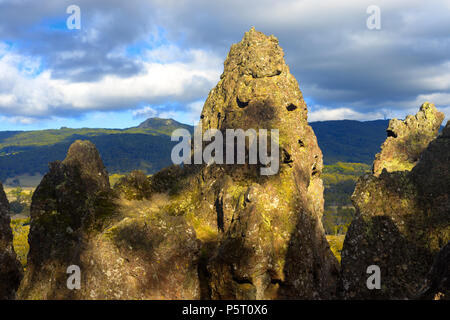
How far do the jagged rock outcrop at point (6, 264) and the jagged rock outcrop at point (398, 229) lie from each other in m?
22.0

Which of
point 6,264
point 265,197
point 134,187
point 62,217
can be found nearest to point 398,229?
point 265,197

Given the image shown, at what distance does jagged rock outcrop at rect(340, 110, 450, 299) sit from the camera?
17703 millimetres

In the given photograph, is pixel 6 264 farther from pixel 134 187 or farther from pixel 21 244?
pixel 21 244

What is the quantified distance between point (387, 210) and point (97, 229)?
1928 centimetres

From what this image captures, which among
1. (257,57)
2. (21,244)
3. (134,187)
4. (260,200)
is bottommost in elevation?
(21,244)

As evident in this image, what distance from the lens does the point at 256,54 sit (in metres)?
33.8

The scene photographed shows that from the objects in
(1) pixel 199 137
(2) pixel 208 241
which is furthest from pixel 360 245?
(1) pixel 199 137

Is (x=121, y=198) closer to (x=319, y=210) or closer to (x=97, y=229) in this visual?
(x=97, y=229)

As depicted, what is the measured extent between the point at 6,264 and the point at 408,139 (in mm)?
57787

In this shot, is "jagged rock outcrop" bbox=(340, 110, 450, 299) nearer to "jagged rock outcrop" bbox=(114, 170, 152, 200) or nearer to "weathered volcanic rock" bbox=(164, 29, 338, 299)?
"weathered volcanic rock" bbox=(164, 29, 338, 299)

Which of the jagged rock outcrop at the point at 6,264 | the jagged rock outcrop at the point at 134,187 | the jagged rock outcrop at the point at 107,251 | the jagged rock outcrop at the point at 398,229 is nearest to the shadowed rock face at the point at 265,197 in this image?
the jagged rock outcrop at the point at 107,251

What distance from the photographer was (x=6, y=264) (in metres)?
22.0

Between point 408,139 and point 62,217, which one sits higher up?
point 408,139

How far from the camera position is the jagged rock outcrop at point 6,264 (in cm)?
2158
